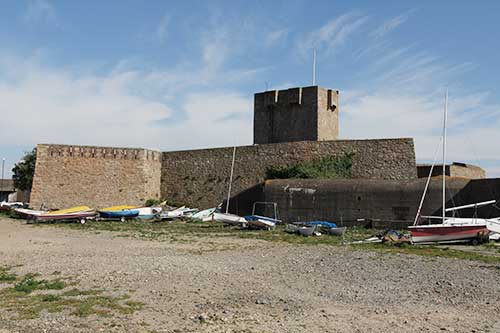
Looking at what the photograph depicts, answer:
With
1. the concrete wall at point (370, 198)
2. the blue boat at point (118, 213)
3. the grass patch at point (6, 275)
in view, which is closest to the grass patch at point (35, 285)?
the grass patch at point (6, 275)

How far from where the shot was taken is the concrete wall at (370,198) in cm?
1966

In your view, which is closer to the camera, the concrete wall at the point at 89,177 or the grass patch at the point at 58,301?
the grass patch at the point at 58,301

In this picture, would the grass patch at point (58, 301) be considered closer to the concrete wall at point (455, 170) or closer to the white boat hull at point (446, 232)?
the white boat hull at point (446, 232)

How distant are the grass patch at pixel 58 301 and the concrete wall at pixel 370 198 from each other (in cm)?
1509

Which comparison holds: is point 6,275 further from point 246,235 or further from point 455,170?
point 455,170

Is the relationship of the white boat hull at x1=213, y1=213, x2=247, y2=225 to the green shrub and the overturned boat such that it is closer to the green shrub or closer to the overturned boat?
the overturned boat

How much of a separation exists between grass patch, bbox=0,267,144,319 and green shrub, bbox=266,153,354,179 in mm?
17993

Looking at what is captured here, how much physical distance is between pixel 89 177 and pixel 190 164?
6174 mm

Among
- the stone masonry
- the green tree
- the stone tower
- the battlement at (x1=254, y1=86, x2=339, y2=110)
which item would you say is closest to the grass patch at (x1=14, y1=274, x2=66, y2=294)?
the stone masonry

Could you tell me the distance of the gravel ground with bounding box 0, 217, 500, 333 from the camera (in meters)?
6.21

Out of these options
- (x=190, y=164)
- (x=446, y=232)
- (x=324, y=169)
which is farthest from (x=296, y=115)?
(x=446, y=232)

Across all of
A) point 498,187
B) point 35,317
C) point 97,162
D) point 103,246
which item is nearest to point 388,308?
point 35,317

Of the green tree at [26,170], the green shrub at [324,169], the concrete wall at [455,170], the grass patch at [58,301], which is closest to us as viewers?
the grass patch at [58,301]

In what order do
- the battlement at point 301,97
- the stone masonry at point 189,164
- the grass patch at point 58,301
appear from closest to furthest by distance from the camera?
the grass patch at point 58,301 → the stone masonry at point 189,164 → the battlement at point 301,97
